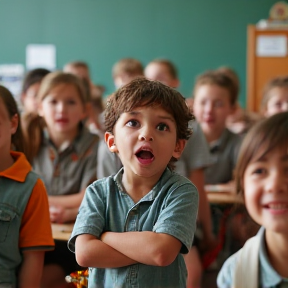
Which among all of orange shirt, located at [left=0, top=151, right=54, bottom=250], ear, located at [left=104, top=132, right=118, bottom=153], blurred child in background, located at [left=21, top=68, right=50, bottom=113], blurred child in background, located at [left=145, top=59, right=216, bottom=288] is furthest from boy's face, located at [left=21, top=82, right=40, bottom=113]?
ear, located at [left=104, top=132, right=118, bottom=153]

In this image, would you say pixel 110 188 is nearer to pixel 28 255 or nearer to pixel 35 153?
pixel 28 255

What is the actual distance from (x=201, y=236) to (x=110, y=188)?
1260 millimetres

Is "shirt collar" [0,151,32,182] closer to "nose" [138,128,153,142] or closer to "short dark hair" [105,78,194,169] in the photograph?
"short dark hair" [105,78,194,169]

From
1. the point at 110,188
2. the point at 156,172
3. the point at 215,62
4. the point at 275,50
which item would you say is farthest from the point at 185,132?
the point at 215,62

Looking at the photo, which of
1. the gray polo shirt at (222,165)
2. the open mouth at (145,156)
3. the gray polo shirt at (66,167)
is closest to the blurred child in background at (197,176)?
the gray polo shirt at (66,167)

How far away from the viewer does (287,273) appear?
1.32 metres

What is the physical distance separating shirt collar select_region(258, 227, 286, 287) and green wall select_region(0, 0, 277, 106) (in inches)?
272

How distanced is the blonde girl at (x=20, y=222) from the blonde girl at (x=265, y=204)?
67cm

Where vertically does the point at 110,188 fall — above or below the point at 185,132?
below

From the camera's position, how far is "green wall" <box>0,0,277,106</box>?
8180mm

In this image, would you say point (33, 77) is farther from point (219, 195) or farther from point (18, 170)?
point (18, 170)

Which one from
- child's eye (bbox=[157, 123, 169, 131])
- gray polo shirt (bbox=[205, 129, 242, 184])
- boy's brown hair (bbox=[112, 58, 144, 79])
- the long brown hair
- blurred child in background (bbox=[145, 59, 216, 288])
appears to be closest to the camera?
child's eye (bbox=[157, 123, 169, 131])

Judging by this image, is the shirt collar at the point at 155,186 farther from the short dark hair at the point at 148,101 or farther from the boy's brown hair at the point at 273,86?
the boy's brown hair at the point at 273,86

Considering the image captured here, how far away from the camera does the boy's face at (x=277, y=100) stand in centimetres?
328
